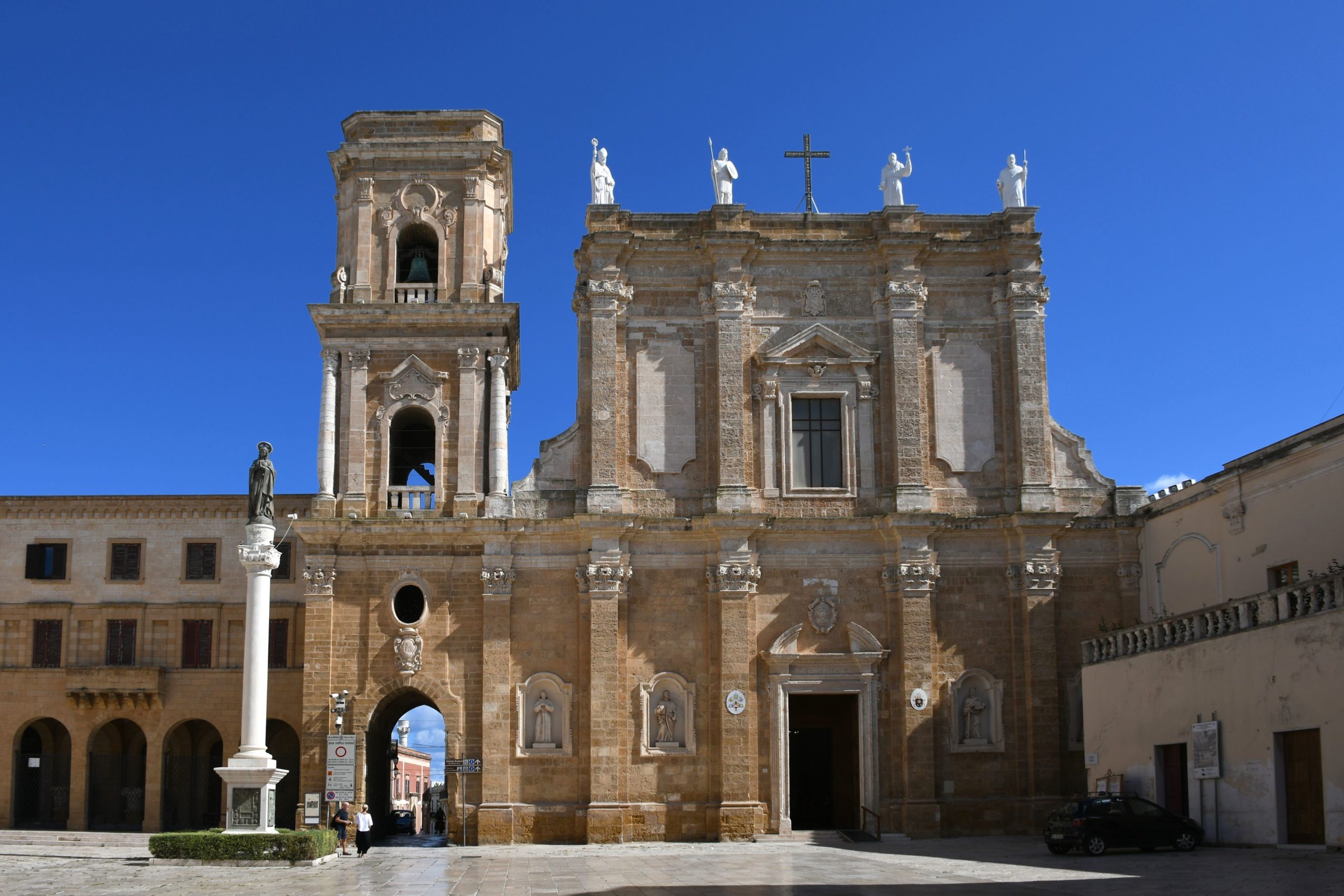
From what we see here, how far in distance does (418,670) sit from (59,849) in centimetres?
838

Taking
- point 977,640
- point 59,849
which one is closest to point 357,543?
point 59,849

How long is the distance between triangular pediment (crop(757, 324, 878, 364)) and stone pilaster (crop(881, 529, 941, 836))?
4583 mm

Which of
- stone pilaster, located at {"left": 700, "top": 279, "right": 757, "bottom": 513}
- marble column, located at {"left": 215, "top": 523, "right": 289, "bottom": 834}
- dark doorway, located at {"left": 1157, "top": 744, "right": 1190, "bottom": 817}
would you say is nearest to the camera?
dark doorway, located at {"left": 1157, "top": 744, "right": 1190, "bottom": 817}

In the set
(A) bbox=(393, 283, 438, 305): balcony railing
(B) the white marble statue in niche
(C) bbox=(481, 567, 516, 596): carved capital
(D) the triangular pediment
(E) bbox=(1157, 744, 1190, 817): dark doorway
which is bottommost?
(E) bbox=(1157, 744, 1190, 817): dark doorway

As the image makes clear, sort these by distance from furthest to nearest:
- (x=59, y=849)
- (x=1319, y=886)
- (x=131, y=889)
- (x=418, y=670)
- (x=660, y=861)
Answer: (x=418, y=670), (x=59, y=849), (x=660, y=861), (x=131, y=889), (x=1319, y=886)

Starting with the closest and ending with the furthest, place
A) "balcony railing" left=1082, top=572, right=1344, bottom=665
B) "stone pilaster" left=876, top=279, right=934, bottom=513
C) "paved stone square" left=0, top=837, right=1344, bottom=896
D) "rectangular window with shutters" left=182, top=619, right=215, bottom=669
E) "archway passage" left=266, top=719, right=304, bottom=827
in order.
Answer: "paved stone square" left=0, top=837, right=1344, bottom=896 < "balcony railing" left=1082, top=572, right=1344, bottom=665 < "stone pilaster" left=876, top=279, right=934, bottom=513 < "rectangular window with shutters" left=182, top=619, right=215, bottom=669 < "archway passage" left=266, top=719, right=304, bottom=827

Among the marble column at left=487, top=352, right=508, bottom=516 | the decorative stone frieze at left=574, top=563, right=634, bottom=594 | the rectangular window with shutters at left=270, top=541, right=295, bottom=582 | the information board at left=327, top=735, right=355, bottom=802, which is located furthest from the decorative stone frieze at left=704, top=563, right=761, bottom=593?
the rectangular window with shutters at left=270, top=541, right=295, bottom=582

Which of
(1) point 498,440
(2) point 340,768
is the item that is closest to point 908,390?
(1) point 498,440

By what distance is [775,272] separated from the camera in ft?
118

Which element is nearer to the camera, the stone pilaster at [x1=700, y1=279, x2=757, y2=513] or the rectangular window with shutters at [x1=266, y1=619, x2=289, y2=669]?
the stone pilaster at [x1=700, y1=279, x2=757, y2=513]

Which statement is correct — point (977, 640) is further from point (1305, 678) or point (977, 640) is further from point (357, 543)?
point (357, 543)

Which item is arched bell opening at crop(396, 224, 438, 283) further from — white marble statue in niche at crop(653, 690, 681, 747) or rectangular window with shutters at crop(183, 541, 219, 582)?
white marble statue in niche at crop(653, 690, 681, 747)

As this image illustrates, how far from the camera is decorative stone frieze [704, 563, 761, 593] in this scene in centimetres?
3381

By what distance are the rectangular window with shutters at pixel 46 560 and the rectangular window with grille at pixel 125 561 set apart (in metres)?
1.26
